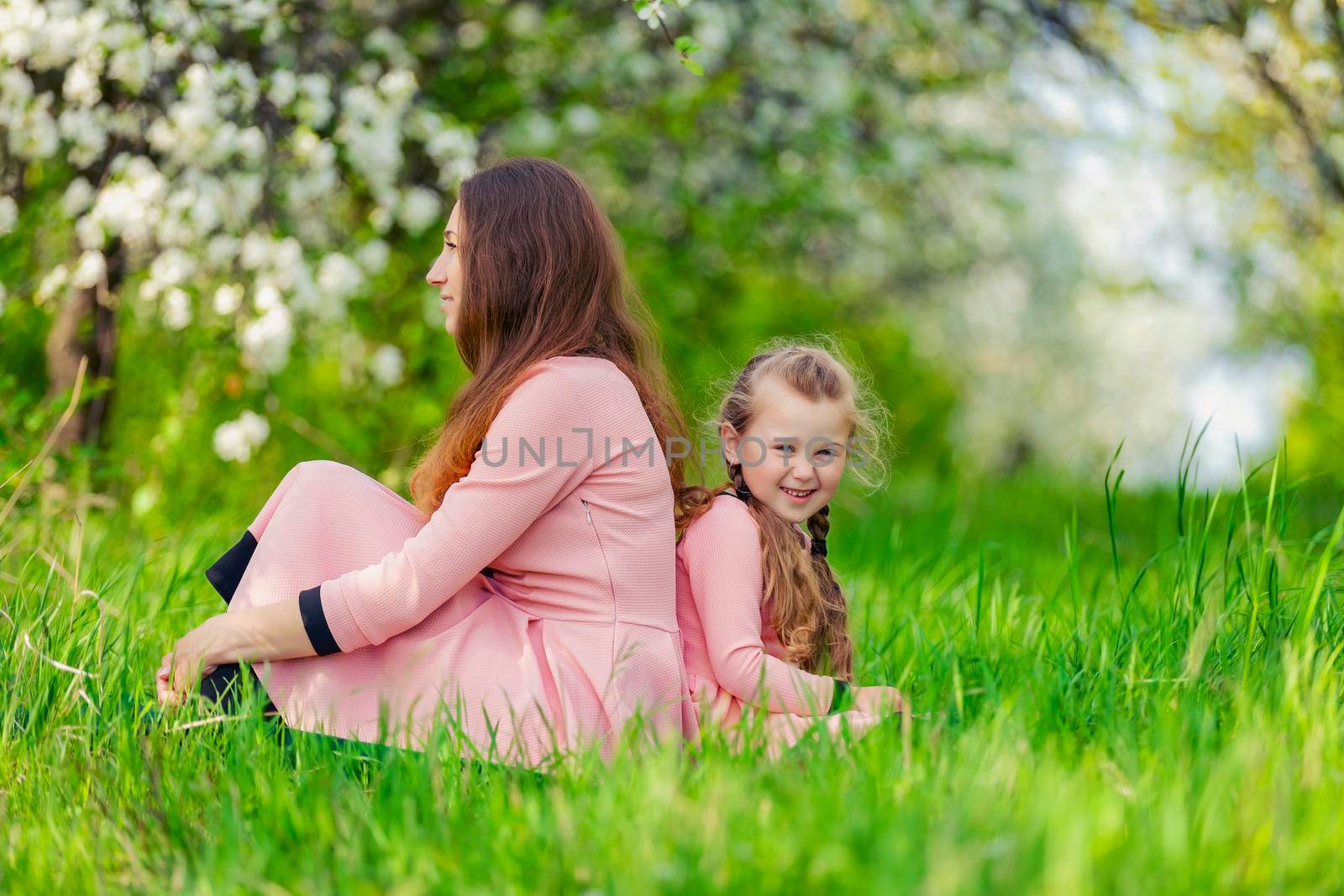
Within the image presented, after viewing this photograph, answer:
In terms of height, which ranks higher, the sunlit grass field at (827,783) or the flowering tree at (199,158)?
the flowering tree at (199,158)

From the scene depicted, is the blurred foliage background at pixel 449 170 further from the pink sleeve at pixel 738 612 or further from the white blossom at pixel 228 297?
the pink sleeve at pixel 738 612

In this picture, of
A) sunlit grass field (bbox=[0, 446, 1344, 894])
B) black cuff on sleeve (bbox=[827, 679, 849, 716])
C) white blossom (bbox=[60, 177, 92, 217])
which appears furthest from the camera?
white blossom (bbox=[60, 177, 92, 217])

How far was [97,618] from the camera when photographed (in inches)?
92.1

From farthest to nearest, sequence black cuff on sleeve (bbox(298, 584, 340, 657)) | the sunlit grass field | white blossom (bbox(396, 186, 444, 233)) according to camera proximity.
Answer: white blossom (bbox(396, 186, 444, 233)) → black cuff on sleeve (bbox(298, 584, 340, 657)) → the sunlit grass field

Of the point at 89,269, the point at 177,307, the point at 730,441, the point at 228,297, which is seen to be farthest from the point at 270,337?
the point at 730,441

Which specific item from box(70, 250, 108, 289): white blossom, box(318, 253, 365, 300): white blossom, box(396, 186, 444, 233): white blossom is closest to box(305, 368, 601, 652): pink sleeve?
box(318, 253, 365, 300): white blossom

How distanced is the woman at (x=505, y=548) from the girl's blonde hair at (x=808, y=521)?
5.6 inches

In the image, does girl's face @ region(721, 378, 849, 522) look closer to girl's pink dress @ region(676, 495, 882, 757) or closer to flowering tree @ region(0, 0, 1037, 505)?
girl's pink dress @ region(676, 495, 882, 757)

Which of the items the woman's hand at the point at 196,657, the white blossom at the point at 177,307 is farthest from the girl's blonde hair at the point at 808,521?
the white blossom at the point at 177,307

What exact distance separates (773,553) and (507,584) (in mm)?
436

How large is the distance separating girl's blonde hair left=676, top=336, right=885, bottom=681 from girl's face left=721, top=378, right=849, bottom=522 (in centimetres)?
2

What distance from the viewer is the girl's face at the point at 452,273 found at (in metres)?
2.17

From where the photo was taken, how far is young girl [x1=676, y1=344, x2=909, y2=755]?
2.05 metres

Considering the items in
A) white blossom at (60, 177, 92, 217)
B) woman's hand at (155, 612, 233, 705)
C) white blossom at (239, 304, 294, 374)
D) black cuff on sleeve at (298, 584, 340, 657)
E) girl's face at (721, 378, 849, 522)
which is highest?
white blossom at (60, 177, 92, 217)
